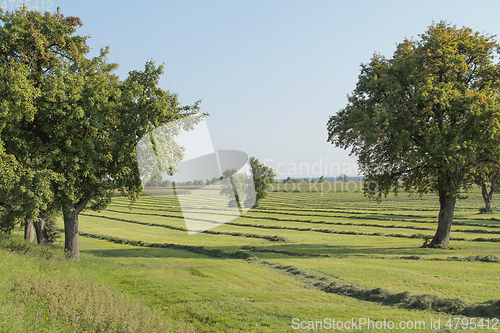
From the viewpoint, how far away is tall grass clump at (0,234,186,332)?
29.0 feet

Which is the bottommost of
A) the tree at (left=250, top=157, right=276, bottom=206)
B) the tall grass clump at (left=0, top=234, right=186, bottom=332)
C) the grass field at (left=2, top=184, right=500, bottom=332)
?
the grass field at (left=2, top=184, right=500, bottom=332)

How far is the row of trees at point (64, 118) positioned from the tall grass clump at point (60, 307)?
5125mm

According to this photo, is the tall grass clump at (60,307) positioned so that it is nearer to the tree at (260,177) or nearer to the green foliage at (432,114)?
the green foliage at (432,114)

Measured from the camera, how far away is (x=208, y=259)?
22.9 meters

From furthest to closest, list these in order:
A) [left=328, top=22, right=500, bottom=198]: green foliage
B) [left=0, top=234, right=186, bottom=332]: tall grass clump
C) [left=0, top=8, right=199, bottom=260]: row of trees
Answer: [left=328, top=22, right=500, bottom=198]: green foliage < [left=0, top=8, right=199, bottom=260]: row of trees < [left=0, top=234, right=186, bottom=332]: tall grass clump

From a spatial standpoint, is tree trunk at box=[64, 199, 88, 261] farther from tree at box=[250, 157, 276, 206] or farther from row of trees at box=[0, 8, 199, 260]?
tree at box=[250, 157, 276, 206]

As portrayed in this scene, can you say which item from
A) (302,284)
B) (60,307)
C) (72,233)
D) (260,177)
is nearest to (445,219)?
(302,284)

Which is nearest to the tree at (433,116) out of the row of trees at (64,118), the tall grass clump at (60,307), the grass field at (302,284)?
the grass field at (302,284)

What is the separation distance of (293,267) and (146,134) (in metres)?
11.2

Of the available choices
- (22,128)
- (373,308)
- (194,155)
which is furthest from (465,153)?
(22,128)

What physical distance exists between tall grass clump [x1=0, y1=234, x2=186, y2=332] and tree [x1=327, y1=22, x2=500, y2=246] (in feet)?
59.8

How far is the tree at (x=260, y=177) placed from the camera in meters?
80.2

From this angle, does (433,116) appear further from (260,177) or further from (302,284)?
(260,177)

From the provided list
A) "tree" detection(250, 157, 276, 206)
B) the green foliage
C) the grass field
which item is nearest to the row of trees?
the grass field
